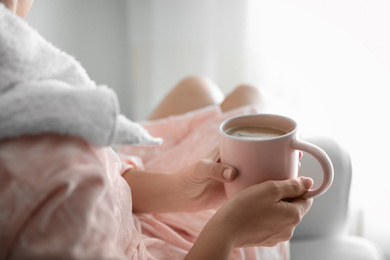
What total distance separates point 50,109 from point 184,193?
0.43 metres

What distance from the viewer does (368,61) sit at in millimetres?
1509

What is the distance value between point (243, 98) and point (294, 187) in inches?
19.9

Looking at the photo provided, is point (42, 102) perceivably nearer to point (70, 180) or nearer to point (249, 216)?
point (70, 180)

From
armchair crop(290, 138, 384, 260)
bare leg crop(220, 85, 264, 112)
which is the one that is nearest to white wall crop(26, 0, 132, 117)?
bare leg crop(220, 85, 264, 112)

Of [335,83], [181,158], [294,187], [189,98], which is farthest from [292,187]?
[335,83]

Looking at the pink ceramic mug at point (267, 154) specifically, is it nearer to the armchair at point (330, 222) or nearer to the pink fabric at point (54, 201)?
the pink fabric at point (54, 201)

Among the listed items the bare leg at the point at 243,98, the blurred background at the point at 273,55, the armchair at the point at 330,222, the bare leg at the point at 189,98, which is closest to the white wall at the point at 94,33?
the blurred background at the point at 273,55

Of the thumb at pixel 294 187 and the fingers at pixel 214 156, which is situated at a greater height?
the thumb at pixel 294 187

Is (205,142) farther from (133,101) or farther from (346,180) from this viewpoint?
(133,101)

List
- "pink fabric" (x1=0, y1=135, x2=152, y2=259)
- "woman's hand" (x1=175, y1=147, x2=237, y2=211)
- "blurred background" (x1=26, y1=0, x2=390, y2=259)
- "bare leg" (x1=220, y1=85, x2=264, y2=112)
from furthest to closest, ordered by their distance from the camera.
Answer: "blurred background" (x1=26, y1=0, x2=390, y2=259)
"bare leg" (x1=220, y1=85, x2=264, y2=112)
"woman's hand" (x1=175, y1=147, x2=237, y2=211)
"pink fabric" (x1=0, y1=135, x2=152, y2=259)

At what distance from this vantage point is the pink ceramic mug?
1.96 feet

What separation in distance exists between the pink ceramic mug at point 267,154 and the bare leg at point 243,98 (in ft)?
1.42

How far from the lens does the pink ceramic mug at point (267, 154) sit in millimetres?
596

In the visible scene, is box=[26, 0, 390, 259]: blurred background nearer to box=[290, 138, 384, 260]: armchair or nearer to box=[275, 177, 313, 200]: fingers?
box=[290, 138, 384, 260]: armchair
